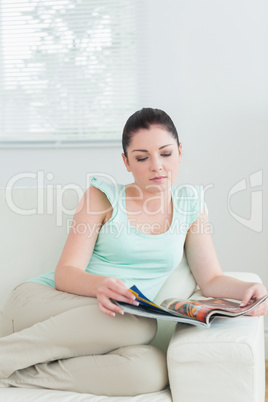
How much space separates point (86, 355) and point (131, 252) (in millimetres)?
381

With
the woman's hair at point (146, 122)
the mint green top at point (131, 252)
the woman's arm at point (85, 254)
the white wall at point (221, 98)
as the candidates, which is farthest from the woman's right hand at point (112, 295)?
the white wall at point (221, 98)

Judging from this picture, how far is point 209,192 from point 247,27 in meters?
0.82

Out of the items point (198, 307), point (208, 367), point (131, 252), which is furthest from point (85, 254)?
point (208, 367)

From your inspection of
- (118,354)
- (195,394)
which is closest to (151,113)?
(118,354)

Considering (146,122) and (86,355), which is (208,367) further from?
(146,122)

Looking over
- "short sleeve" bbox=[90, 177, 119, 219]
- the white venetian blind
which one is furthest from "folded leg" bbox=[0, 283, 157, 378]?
the white venetian blind

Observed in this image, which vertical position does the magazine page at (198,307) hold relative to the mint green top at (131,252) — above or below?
below

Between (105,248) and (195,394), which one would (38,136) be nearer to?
(105,248)

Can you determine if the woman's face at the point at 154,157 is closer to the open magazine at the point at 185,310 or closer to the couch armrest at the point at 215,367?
the open magazine at the point at 185,310

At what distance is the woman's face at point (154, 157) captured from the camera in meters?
1.72

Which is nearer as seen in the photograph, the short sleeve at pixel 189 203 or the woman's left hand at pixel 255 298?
the woman's left hand at pixel 255 298

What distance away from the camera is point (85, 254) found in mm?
1675

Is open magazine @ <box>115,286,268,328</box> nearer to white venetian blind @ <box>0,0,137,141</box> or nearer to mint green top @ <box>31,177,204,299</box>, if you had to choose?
mint green top @ <box>31,177,204,299</box>

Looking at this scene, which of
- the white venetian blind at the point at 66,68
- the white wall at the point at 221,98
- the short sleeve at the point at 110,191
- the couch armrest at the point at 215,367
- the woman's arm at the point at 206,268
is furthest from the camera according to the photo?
the white venetian blind at the point at 66,68
